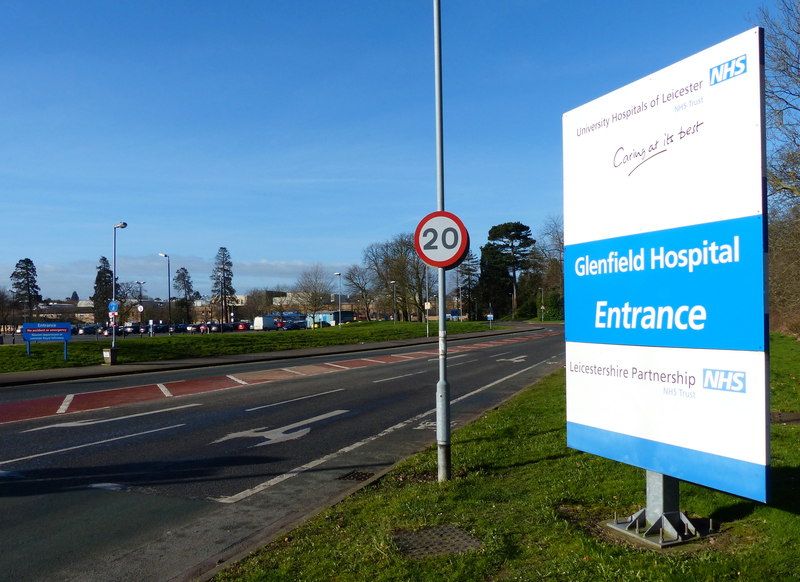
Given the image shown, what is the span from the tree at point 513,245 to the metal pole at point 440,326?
97.0 metres

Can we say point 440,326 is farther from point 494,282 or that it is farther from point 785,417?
point 494,282

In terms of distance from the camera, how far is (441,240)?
712cm

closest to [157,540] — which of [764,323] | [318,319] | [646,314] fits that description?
[646,314]

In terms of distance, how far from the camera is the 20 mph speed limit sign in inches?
278

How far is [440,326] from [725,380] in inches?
149

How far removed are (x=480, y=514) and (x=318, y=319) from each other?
99.1 metres

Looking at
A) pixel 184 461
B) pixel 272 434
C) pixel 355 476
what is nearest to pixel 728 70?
pixel 355 476

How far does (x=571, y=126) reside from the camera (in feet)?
17.9

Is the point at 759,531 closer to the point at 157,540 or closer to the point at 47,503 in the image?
the point at 157,540

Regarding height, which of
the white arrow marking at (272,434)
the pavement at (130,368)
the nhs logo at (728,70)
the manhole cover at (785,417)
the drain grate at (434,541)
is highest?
the nhs logo at (728,70)

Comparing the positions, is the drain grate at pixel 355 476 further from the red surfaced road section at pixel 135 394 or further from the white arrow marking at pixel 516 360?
the white arrow marking at pixel 516 360

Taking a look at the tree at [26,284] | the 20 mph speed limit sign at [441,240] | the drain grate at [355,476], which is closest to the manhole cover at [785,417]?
the 20 mph speed limit sign at [441,240]

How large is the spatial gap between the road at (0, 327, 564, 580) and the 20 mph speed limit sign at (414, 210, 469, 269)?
8.78 ft

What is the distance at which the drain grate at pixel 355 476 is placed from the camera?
7.76 m
